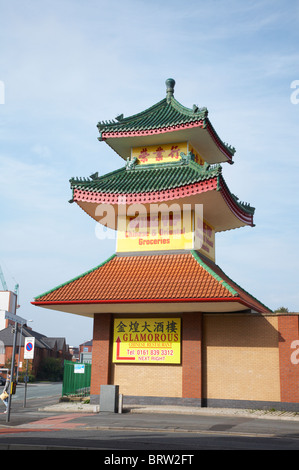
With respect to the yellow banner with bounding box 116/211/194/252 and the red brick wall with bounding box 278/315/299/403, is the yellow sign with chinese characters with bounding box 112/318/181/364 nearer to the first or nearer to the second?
the yellow banner with bounding box 116/211/194/252

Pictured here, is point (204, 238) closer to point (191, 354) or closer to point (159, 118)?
point (191, 354)

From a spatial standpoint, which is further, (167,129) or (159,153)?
(159,153)

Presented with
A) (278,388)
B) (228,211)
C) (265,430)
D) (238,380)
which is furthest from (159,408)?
(228,211)

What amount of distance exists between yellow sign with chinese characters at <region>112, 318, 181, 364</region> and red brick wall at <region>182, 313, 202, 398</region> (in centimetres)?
36

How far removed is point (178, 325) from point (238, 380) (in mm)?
3726

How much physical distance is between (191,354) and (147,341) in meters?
2.32

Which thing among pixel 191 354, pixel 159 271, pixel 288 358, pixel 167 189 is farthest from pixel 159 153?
pixel 288 358

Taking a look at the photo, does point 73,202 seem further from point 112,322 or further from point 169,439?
point 169,439

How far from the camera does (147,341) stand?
77.3 ft

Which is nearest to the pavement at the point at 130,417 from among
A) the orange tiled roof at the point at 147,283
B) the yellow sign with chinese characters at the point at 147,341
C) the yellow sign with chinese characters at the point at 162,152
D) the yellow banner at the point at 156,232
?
the yellow sign with chinese characters at the point at 147,341

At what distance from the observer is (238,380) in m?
22.2

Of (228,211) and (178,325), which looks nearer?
(178,325)

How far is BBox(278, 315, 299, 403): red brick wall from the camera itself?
2131 centimetres

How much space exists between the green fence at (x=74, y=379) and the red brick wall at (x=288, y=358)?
12003 mm
